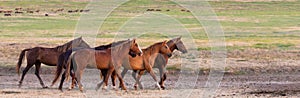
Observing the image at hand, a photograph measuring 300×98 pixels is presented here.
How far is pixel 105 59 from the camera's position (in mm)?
19344

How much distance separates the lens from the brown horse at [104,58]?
63.0ft

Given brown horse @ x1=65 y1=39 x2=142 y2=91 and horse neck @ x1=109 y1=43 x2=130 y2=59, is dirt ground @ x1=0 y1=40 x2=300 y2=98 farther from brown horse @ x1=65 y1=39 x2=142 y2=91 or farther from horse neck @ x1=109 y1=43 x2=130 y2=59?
horse neck @ x1=109 y1=43 x2=130 y2=59

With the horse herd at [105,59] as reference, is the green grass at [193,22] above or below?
below

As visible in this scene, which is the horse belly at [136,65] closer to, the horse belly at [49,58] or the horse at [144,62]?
the horse at [144,62]

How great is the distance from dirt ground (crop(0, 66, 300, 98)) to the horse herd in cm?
34

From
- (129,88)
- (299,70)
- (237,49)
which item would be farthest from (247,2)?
(129,88)

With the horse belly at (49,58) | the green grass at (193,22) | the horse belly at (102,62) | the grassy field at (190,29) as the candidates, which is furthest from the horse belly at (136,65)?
the green grass at (193,22)

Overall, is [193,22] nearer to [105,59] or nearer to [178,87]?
[178,87]

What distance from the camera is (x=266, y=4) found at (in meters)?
69.7

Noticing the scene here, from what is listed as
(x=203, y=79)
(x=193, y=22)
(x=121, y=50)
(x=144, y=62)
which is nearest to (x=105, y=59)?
(x=121, y=50)

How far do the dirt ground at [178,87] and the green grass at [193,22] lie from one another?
20.7 feet

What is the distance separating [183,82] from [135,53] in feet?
10.3

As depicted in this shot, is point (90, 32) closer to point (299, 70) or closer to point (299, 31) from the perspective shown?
point (299, 31)

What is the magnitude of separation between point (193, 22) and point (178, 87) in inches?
1077
